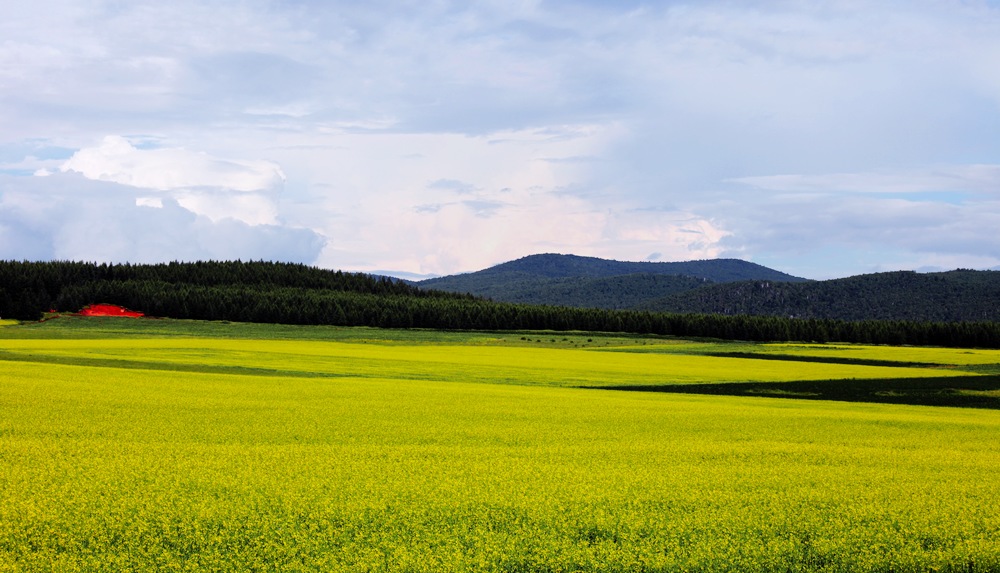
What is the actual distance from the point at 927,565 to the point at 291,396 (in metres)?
24.7

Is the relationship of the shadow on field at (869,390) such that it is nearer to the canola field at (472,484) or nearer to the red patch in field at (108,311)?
the canola field at (472,484)

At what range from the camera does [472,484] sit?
15.3 m

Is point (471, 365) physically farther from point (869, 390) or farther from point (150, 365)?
point (869, 390)

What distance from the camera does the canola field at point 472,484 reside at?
1181 cm

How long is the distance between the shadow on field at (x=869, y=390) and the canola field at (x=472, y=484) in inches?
458

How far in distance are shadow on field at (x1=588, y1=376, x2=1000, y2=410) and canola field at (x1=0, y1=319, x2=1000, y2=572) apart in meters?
11.6

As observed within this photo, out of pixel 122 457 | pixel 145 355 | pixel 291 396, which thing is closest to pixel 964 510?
pixel 122 457

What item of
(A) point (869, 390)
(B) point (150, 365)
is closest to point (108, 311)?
(B) point (150, 365)

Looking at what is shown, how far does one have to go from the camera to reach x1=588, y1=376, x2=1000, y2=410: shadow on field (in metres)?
42.6

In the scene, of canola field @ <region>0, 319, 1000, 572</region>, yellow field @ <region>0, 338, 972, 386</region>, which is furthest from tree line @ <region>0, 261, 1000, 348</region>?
canola field @ <region>0, 319, 1000, 572</region>

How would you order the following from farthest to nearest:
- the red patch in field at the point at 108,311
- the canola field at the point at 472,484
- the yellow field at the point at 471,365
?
the red patch in field at the point at 108,311 → the yellow field at the point at 471,365 → the canola field at the point at 472,484

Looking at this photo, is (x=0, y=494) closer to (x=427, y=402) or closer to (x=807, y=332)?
(x=427, y=402)

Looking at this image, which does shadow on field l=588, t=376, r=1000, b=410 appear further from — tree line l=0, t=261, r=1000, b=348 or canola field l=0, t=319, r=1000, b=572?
tree line l=0, t=261, r=1000, b=348

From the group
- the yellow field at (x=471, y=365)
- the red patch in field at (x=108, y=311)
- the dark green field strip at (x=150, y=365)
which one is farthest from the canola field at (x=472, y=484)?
the red patch in field at (x=108, y=311)
